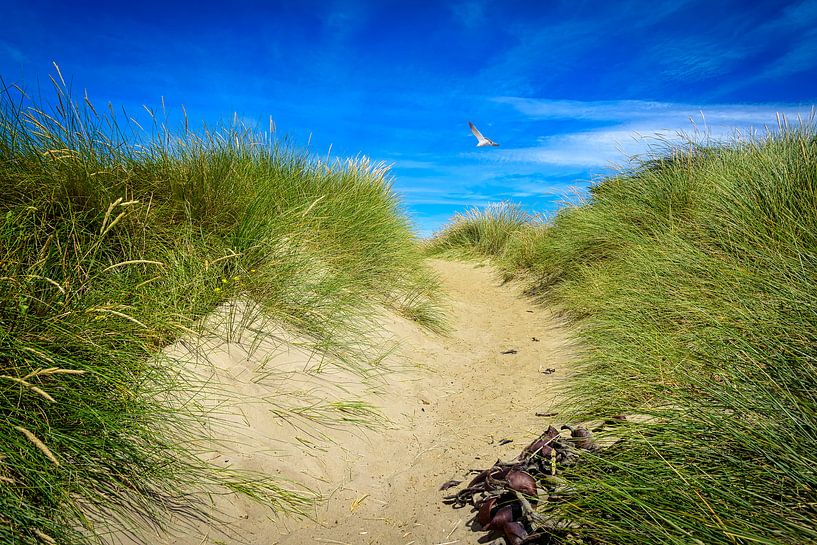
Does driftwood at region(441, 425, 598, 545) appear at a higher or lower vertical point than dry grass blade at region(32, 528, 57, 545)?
lower

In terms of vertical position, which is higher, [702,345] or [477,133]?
[477,133]

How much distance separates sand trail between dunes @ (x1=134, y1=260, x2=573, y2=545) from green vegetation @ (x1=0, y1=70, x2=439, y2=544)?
5.7 inches

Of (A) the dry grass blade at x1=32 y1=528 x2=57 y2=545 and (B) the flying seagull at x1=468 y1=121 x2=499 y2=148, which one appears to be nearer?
(A) the dry grass blade at x1=32 y1=528 x2=57 y2=545

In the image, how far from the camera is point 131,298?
109 inches

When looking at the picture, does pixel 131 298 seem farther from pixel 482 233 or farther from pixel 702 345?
pixel 482 233

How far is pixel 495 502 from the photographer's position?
6.49 ft

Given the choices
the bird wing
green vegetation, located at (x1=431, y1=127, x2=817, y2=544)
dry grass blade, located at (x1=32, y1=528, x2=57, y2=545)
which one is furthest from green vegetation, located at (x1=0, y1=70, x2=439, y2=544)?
the bird wing

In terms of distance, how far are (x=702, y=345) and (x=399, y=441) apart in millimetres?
1828

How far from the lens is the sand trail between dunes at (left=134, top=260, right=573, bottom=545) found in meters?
2.21

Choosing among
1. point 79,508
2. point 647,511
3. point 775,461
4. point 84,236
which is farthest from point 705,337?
point 84,236

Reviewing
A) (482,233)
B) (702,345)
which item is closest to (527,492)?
(702,345)

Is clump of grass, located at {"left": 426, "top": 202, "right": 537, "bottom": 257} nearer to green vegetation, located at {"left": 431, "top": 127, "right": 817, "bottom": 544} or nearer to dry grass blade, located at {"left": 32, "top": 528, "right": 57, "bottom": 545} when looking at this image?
green vegetation, located at {"left": 431, "top": 127, "right": 817, "bottom": 544}

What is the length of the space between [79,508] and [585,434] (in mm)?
2088

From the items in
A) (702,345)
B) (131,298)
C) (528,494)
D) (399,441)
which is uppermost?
(131,298)
